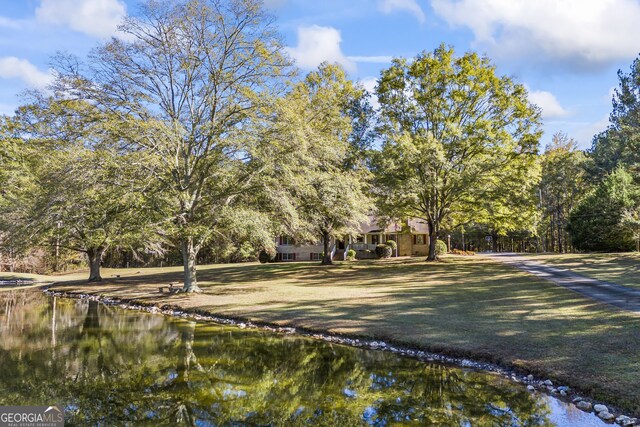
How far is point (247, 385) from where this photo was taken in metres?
8.60

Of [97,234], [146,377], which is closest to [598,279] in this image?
[146,377]

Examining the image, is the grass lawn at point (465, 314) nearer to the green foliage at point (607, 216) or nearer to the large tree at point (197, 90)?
the large tree at point (197, 90)

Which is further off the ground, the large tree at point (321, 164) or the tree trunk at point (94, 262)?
the large tree at point (321, 164)

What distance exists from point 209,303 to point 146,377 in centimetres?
944

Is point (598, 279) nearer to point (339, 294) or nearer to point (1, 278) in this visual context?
point (339, 294)

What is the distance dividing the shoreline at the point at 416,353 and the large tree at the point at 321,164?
6.29 metres

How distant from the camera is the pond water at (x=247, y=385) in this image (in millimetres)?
6984

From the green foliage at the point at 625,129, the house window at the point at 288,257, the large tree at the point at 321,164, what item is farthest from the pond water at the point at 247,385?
the house window at the point at 288,257

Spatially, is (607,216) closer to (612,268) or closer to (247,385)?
(612,268)

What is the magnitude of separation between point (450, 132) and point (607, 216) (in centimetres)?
1817

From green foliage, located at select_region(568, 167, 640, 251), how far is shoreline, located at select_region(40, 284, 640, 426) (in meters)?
29.7

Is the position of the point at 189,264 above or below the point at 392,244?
below

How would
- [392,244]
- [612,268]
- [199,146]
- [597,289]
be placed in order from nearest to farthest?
[597,289] < [199,146] < [612,268] < [392,244]

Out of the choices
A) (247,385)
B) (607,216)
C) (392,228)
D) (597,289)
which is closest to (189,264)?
(247,385)
